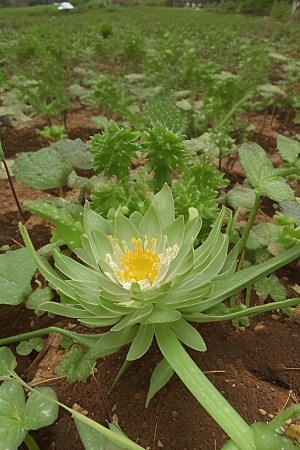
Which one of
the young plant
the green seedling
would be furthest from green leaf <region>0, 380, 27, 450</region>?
the young plant

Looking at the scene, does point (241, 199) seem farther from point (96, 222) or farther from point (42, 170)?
point (42, 170)

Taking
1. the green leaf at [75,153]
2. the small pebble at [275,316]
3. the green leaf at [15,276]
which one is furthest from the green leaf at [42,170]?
the small pebble at [275,316]

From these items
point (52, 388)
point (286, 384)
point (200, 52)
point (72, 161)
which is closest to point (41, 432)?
point (52, 388)

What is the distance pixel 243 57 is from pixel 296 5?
46 centimetres

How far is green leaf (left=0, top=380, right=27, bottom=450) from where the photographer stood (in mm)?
629

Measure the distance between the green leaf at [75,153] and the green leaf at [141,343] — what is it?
0.63 metres

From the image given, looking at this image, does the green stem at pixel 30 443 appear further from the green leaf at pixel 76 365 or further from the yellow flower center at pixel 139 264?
the yellow flower center at pixel 139 264

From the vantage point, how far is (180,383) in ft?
2.50

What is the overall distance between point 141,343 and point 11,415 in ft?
0.83

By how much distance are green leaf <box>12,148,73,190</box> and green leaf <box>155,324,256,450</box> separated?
24.1 inches

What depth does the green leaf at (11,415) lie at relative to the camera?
629 millimetres

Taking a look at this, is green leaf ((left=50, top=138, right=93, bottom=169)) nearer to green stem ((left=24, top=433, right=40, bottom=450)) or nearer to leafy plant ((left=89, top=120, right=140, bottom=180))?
leafy plant ((left=89, top=120, right=140, bottom=180))

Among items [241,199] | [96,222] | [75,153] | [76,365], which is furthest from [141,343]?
[75,153]

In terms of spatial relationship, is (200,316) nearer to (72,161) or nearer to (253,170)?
(253,170)
